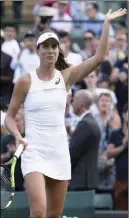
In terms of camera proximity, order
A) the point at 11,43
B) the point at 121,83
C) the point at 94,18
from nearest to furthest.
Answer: the point at 121,83 → the point at 11,43 → the point at 94,18

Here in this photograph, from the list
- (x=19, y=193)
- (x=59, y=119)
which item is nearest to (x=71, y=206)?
(x=19, y=193)

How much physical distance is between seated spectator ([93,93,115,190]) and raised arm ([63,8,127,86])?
3.42 m

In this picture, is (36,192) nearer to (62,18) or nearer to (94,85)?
(94,85)

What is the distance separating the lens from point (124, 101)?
37.1ft

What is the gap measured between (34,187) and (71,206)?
2667mm

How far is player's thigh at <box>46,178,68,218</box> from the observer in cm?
657

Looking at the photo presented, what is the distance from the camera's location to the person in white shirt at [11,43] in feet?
40.7

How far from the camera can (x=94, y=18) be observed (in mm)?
12734

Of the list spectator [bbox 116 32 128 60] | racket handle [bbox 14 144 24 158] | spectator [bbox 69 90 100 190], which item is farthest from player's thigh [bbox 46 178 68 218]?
spectator [bbox 116 32 128 60]

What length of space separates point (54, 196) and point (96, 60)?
4.01 feet

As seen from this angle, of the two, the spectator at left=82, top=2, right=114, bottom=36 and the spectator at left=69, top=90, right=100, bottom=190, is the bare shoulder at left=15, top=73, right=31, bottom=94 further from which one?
the spectator at left=82, top=2, right=114, bottom=36

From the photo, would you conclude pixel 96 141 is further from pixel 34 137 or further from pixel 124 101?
pixel 34 137

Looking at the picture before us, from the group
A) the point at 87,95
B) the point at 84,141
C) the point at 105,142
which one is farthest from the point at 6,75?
the point at 84,141

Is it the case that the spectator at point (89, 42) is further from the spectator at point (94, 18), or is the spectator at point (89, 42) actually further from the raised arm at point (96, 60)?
the raised arm at point (96, 60)
